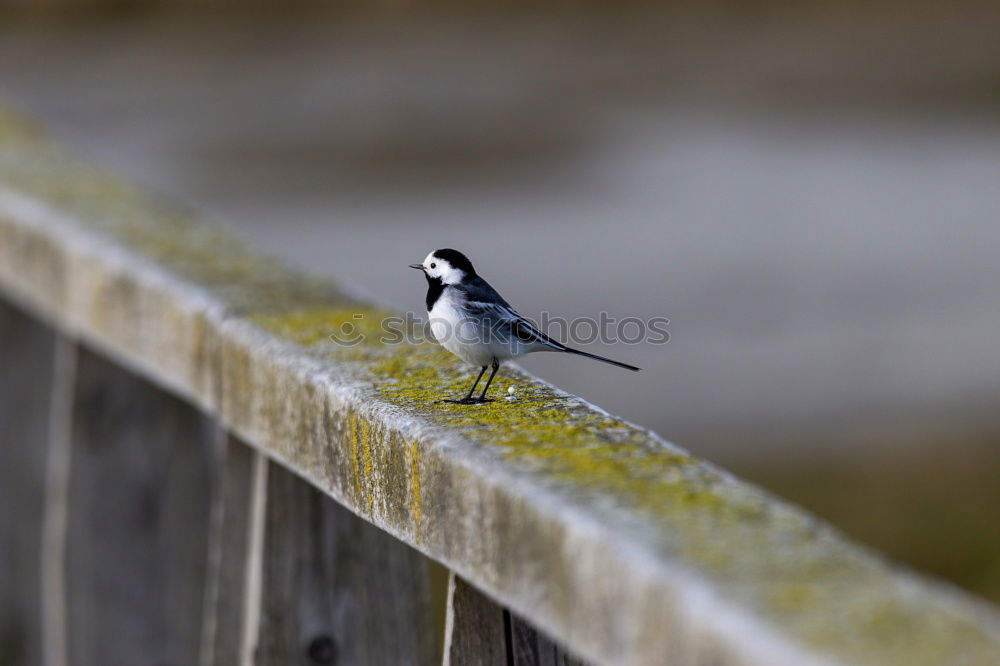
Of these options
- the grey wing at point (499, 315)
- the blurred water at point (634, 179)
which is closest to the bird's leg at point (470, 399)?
the grey wing at point (499, 315)

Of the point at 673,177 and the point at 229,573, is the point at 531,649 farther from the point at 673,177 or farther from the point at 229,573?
the point at 673,177

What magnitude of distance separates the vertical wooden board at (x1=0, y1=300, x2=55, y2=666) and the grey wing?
1331 mm

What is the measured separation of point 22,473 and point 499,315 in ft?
4.76

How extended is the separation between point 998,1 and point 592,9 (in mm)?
7031

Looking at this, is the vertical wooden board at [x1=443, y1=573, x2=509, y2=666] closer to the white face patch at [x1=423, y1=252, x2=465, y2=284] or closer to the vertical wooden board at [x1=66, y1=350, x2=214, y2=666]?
the vertical wooden board at [x1=66, y1=350, x2=214, y2=666]

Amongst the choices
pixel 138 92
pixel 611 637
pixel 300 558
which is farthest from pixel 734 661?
pixel 138 92

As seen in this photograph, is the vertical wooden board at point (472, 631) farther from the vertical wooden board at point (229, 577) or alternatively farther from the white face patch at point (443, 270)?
the white face patch at point (443, 270)

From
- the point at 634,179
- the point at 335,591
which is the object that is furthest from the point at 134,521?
the point at 634,179

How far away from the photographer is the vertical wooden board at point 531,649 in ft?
5.96

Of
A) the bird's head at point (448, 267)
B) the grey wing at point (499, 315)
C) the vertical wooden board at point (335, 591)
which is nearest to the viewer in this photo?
the vertical wooden board at point (335, 591)

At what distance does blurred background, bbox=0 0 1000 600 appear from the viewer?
12562mm

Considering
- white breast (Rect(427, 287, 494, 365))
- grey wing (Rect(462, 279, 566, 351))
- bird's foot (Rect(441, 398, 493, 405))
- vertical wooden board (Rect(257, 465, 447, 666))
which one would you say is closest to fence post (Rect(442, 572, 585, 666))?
bird's foot (Rect(441, 398, 493, 405))

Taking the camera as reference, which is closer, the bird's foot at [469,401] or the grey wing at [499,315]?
the bird's foot at [469,401]

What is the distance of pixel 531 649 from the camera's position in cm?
182
